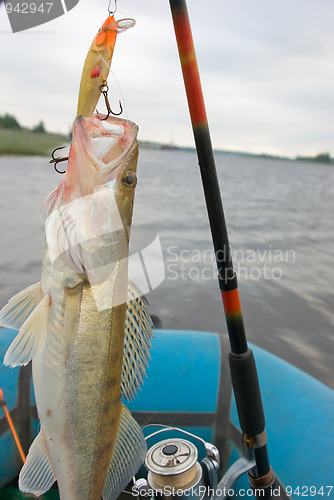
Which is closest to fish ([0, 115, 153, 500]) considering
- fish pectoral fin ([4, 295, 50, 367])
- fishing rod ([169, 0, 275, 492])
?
fish pectoral fin ([4, 295, 50, 367])

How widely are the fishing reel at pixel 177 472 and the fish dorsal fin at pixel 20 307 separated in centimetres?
115

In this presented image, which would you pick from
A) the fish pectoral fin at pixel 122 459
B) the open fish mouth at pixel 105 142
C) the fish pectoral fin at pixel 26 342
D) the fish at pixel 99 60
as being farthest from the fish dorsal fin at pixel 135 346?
the fish at pixel 99 60

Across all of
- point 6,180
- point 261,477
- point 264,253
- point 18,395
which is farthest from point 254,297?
point 6,180

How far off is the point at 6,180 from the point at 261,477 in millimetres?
21393

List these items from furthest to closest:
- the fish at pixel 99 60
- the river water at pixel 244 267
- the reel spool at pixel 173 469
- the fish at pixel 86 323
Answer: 1. the river water at pixel 244 267
2. the reel spool at pixel 173 469
3. the fish at pixel 86 323
4. the fish at pixel 99 60

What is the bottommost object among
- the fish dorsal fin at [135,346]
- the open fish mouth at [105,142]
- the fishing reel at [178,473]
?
the fishing reel at [178,473]

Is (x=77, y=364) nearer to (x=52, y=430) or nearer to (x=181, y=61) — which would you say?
(x=52, y=430)

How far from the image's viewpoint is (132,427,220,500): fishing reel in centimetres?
217

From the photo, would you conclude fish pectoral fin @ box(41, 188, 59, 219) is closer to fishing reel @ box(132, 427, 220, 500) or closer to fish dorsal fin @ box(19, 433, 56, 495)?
fish dorsal fin @ box(19, 433, 56, 495)

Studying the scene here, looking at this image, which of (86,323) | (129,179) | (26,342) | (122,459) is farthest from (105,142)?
(122,459)

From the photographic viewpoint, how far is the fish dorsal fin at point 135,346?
1.66m

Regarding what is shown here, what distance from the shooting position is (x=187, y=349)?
341 centimetres

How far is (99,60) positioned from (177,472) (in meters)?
1.91

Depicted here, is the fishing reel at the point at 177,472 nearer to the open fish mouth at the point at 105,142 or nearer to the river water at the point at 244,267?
the river water at the point at 244,267
